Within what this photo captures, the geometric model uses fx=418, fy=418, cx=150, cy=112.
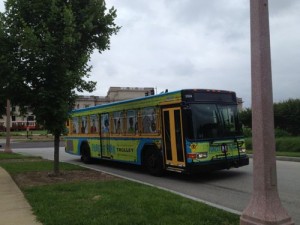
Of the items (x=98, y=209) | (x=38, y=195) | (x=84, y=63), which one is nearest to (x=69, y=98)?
(x=84, y=63)

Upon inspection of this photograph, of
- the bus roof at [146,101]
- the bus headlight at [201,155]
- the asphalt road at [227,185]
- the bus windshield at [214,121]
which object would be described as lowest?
the asphalt road at [227,185]

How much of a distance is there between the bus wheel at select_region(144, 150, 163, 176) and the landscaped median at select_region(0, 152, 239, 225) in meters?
2.37

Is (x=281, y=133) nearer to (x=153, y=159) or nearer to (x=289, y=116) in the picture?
(x=289, y=116)

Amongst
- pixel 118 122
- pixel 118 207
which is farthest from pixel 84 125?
pixel 118 207

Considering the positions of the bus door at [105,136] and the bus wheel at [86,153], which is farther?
the bus wheel at [86,153]

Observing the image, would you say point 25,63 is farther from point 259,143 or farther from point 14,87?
point 259,143

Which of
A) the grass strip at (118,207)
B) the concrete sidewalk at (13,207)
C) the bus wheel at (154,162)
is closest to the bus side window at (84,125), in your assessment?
the bus wheel at (154,162)

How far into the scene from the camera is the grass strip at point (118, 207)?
22.2 ft

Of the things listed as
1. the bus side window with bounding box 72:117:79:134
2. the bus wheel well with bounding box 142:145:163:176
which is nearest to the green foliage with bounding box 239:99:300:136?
the bus side window with bounding box 72:117:79:134

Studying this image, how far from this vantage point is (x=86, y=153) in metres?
19.2

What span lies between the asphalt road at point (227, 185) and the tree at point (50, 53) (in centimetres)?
344

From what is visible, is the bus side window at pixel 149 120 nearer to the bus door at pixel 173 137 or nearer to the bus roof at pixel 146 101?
the bus roof at pixel 146 101

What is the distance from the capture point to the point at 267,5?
508cm

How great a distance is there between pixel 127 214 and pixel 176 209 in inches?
35.4
